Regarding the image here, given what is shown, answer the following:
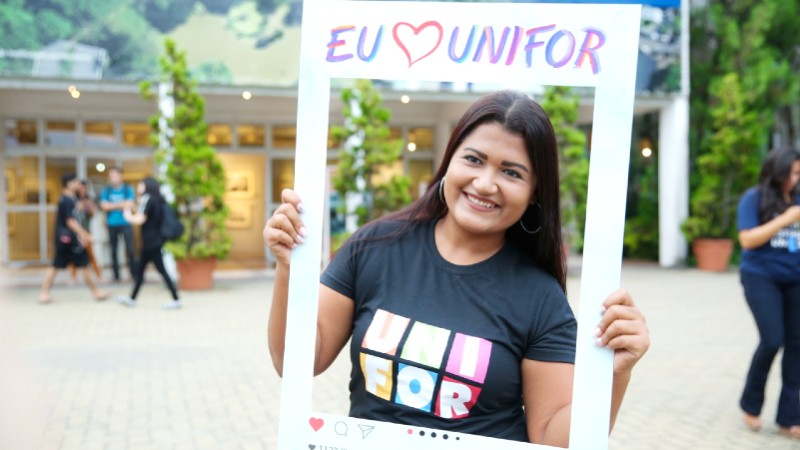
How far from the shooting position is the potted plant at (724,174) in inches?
615

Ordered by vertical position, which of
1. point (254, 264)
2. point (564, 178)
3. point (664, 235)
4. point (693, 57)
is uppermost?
point (693, 57)

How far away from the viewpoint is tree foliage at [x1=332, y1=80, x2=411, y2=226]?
13.0 metres

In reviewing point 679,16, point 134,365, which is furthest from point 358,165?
point 679,16

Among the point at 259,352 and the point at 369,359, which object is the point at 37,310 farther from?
the point at 369,359

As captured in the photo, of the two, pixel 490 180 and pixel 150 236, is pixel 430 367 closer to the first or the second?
pixel 490 180

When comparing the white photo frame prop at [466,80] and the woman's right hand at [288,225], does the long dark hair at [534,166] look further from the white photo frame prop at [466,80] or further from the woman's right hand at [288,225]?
the woman's right hand at [288,225]

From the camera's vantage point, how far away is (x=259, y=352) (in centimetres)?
795

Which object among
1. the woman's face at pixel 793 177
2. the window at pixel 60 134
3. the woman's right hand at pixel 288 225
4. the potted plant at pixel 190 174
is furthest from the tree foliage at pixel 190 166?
the woman's right hand at pixel 288 225

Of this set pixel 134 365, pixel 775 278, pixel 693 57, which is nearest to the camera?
pixel 775 278

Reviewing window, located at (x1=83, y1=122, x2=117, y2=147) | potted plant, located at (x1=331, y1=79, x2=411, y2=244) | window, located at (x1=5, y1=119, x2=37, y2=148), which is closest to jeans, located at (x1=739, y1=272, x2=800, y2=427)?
potted plant, located at (x1=331, y1=79, x2=411, y2=244)

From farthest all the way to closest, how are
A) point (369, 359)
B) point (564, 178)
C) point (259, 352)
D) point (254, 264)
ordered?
1. point (254, 264)
2. point (564, 178)
3. point (259, 352)
4. point (369, 359)

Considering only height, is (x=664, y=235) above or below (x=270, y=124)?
below

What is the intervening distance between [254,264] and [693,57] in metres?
11.5

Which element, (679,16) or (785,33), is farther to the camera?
(785,33)
